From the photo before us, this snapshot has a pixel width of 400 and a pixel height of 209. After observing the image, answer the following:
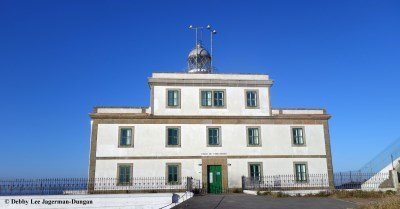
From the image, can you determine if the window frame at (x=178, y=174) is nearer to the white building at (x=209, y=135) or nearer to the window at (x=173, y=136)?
the white building at (x=209, y=135)

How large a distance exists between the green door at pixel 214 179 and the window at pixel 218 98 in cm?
507

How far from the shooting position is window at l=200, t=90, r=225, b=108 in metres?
29.2

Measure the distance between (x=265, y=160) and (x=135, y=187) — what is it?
10.3 metres

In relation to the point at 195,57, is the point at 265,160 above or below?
below

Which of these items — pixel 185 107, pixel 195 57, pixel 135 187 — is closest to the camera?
pixel 135 187

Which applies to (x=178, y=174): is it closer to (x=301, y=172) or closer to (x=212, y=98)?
(x=212, y=98)

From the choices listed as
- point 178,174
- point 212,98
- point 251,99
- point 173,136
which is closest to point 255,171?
point 251,99

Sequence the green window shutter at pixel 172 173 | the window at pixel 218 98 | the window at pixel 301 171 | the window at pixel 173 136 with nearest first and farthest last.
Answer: the green window shutter at pixel 172 173 < the window at pixel 173 136 < the window at pixel 301 171 < the window at pixel 218 98

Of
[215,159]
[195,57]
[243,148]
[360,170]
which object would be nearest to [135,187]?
[215,159]

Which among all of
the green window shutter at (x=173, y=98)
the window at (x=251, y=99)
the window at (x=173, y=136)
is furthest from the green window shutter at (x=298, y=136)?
the green window shutter at (x=173, y=98)

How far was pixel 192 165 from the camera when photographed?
27.5 metres

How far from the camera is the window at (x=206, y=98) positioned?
95.8 ft

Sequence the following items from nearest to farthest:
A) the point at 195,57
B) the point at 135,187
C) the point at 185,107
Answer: the point at 135,187 → the point at 185,107 → the point at 195,57

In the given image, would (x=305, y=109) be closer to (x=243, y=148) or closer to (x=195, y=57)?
(x=243, y=148)
